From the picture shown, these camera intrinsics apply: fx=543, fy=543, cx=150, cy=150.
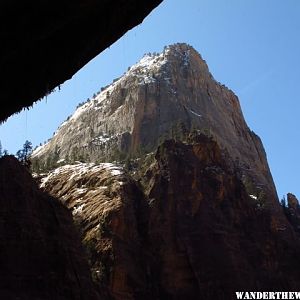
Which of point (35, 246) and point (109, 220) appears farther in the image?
point (109, 220)

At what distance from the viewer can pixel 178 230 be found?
63188mm

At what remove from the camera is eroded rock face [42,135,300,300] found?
5731 centimetres

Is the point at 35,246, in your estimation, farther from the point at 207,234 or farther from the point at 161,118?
the point at 161,118

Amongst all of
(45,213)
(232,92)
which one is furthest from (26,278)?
(232,92)

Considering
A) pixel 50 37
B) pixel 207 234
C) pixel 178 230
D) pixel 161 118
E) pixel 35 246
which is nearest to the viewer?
pixel 50 37

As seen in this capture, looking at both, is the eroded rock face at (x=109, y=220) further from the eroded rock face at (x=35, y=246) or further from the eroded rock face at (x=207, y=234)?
the eroded rock face at (x=35, y=246)

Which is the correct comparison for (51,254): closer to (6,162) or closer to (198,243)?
(6,162)

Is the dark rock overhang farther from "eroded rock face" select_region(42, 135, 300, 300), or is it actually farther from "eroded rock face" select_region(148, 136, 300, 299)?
"eroded rock face" select_region(148, 136, 300, 299)

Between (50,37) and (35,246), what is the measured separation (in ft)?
112

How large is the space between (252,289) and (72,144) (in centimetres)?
6127

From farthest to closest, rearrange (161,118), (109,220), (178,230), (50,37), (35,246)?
(161,118), (178,230), (109,220), (35,246), (50,37)

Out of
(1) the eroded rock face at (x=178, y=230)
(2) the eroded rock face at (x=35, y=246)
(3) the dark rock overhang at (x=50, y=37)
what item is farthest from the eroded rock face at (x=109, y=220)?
(3) the dark rock overhang at (x=50, y=37)

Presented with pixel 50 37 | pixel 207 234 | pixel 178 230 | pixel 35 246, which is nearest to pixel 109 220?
pixel 178 230

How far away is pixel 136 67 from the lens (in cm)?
13762
